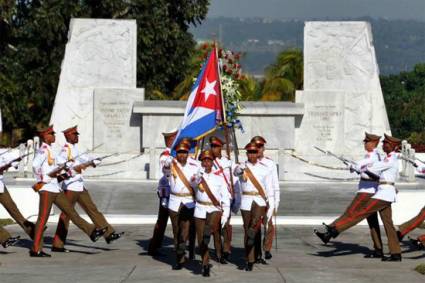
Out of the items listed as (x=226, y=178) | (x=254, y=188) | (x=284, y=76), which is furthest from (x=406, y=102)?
(x=254, y=188)

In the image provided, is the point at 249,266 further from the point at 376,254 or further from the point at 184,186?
the point at 376,254

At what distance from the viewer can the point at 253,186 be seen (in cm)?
1664

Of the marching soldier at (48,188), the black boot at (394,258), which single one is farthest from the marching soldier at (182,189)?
the black boot at (394,258)

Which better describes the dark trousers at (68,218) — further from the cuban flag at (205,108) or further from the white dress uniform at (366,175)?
the white dress uniform at (366,175)

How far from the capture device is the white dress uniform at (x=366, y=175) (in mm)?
17766

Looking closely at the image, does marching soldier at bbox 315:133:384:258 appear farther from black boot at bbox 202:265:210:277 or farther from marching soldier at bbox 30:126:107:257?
marching soldier at bbox 30:126:107:257

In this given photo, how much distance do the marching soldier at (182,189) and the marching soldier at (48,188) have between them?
1.62 m

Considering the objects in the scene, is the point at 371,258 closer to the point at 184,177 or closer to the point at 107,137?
the point at 184,177

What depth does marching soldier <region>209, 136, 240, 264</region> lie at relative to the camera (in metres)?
16.8

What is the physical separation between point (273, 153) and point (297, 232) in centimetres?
1143

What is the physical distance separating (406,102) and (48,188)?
237ft

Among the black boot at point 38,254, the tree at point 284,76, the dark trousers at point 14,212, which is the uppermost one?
the tree at point 284,76

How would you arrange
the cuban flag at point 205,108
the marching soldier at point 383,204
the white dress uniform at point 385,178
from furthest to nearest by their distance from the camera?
the cuban flag at point 205,108
the white dress uniform at point 385,178
the marching soldier at point 383,204

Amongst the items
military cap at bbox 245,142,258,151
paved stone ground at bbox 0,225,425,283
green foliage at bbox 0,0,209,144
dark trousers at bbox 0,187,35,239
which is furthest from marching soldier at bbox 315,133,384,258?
green foliage at bbox 0,0,209,144
